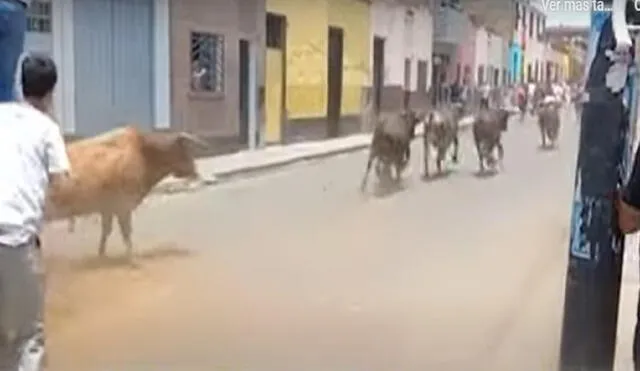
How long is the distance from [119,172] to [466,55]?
178cm

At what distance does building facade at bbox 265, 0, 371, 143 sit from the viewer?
517 cm

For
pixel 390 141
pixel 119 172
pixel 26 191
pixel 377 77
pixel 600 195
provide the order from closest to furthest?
1. pixel 26 191
2. pixel 600 195
3. pixel 390 141
4. pixel 377 77
5. pixel 119 172

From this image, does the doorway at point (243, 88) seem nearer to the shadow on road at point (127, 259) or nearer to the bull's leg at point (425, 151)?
the shadow on road at point (127, 259)

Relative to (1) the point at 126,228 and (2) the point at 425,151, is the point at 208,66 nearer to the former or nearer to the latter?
(1) the point at 126,228

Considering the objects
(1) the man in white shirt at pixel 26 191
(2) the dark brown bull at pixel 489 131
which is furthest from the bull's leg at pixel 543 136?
(1) the man in white shirt at pixel 26 191

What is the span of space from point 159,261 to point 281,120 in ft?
2.95

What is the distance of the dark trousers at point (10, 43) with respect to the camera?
15.8ft

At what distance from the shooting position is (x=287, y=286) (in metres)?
5.30

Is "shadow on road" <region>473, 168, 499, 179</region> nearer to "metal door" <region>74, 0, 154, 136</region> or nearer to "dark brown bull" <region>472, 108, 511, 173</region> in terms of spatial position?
"dark brown bull" <region>472, 108, 511, 173</region>

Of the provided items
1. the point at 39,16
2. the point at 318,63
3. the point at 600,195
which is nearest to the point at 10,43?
the point at 39,16

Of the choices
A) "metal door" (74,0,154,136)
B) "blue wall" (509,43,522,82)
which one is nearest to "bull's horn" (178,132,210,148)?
"metal door" (74,0,154,136)

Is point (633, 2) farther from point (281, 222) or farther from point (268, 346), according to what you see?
point (268, 346)

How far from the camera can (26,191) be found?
4.22 m

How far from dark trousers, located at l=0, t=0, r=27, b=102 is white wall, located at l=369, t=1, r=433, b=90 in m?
1.61
